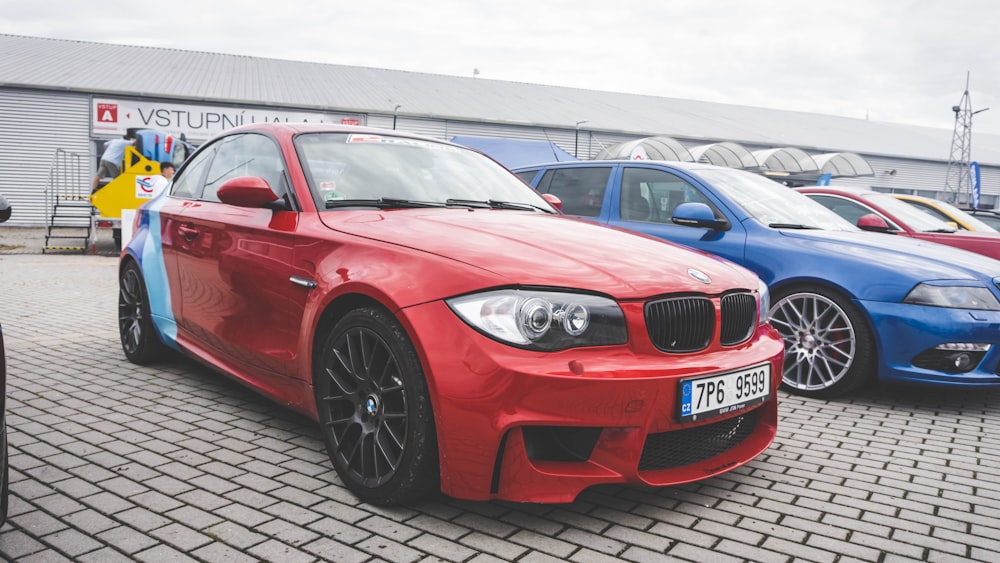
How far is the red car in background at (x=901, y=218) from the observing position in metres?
7.19

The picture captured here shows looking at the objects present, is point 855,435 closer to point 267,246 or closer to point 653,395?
point 653,395

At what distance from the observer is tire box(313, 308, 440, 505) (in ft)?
8.48

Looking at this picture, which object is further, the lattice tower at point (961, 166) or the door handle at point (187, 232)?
the lattice tower at point (961, 166)

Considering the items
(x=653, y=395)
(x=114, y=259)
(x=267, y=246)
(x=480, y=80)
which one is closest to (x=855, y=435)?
(x=653, y=395)

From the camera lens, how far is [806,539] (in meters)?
2.69

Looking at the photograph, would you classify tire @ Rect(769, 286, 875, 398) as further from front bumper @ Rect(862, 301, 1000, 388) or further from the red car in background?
the red car in background

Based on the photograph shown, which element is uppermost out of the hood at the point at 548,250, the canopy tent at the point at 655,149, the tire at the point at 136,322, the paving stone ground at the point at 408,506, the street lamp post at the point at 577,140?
the street lamp post at the point at 577,140

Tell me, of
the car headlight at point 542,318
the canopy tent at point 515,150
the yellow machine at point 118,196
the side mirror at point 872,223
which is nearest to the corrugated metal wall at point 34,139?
the yellow machine at point 118,196

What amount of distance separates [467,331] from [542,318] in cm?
25

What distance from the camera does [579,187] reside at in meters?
6.35

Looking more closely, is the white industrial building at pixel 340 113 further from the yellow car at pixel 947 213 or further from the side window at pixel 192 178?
the side window at pixel 192 178

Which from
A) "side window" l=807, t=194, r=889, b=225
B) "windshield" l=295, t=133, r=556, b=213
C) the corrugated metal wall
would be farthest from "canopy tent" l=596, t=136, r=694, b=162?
"windshield" l=295, t=133, r=556, b=213

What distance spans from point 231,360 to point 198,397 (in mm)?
745

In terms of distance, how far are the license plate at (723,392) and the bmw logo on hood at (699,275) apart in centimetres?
37
